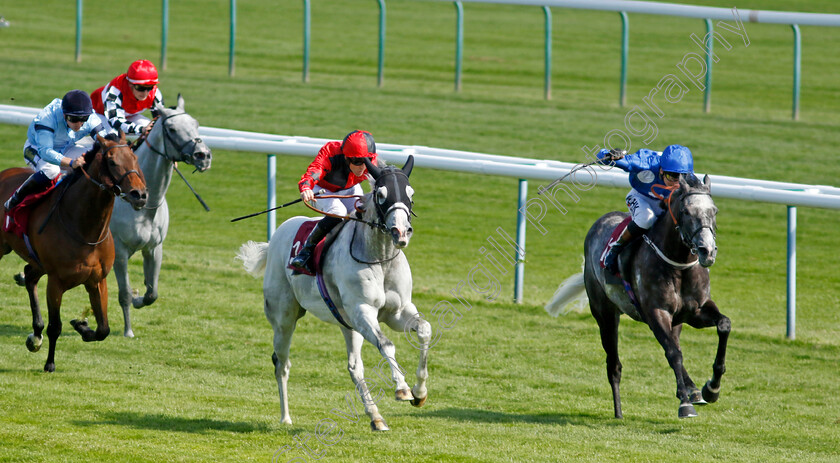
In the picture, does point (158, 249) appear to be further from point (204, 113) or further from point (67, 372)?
point (204, 113)

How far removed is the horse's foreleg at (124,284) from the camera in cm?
878

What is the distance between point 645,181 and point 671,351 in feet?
3.72

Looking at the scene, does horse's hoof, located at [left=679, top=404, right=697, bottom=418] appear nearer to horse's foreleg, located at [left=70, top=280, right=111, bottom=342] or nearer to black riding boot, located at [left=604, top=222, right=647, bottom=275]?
black riding boot, located at [left=604, top=222, right=647, bottom=275]

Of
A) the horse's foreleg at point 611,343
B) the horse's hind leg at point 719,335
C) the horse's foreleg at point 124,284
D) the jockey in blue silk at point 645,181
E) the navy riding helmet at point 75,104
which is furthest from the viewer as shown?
the horse's foreleg at point 124,284

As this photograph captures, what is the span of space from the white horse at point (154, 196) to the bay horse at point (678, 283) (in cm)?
311

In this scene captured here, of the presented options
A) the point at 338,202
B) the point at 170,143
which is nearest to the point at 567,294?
the point at 338,202

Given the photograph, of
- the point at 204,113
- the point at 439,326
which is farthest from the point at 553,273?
the point at 204,113

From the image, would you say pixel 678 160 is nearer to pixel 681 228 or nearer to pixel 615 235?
pixel 681 228

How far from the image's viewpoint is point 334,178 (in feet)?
22.9

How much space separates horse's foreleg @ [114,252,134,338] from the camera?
8.78 m

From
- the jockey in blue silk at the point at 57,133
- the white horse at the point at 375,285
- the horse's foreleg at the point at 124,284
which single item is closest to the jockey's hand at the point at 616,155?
the white horse at the point at 375,285

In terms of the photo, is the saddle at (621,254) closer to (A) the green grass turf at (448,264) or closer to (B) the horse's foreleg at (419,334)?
(A) the green grass turf at (448,264)

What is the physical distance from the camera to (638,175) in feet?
23.9

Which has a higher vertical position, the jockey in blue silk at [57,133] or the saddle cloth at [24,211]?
Answer: the jockey in blue silk at [57,133]
